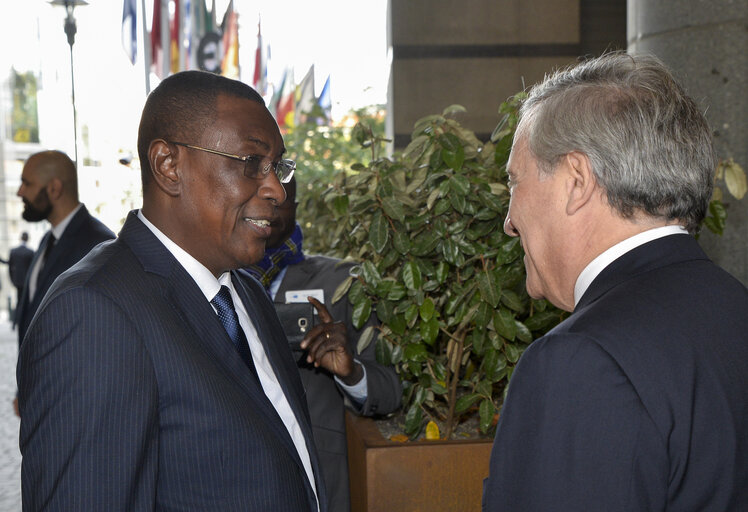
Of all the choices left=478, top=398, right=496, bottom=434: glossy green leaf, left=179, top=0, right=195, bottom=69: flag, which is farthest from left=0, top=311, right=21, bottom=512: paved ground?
left=179, top=0, right=195, bottom=69: flag

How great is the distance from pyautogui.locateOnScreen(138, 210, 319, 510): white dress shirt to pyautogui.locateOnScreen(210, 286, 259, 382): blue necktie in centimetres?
2

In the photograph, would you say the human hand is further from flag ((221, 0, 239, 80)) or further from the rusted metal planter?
flag ((221, 0, 239, 80))

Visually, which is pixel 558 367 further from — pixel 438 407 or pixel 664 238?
pixel 438 407

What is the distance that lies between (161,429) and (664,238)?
0.98m

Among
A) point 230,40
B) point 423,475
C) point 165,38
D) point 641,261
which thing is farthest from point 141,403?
point 230,40

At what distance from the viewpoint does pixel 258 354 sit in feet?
6.31

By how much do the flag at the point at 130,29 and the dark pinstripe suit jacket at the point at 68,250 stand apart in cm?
917

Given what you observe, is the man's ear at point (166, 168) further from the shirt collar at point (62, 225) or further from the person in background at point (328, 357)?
the shirt collar at point (62, 225)

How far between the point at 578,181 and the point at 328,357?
1337 millimetres

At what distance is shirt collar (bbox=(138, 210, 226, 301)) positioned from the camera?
A: 175cm

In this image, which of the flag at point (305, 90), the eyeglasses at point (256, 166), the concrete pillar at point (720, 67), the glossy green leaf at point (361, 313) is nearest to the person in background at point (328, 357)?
the glossy green leaf at point (361, 313)

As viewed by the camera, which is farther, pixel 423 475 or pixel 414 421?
pixel 414 421

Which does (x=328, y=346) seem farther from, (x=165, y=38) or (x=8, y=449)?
(x=165, y=38)

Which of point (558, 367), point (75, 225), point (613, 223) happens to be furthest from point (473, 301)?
point (75, 225)
